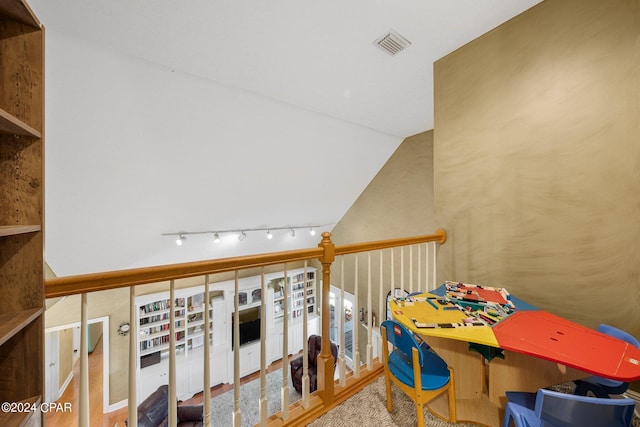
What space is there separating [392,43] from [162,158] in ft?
8.60

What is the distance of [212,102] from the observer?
249cm

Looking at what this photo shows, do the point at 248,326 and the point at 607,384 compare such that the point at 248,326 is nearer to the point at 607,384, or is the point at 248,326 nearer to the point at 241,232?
the point at 241,232

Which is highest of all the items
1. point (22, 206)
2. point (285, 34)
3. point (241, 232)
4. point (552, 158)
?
point (285, 34)

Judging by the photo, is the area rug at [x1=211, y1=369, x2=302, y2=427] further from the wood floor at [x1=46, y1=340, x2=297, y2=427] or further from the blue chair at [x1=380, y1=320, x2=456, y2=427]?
the blue chair at [x1=380, y1=320, x2=456, y2=427]

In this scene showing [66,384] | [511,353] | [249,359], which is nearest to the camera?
[511,353]

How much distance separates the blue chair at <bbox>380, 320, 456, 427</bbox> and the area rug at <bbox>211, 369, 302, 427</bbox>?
327 centimetres

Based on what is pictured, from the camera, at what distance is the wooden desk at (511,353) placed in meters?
1.05

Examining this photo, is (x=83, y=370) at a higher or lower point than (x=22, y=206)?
lower

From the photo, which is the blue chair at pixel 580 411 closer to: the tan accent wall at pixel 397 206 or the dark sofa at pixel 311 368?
the tan accent wall at pixel 397 206

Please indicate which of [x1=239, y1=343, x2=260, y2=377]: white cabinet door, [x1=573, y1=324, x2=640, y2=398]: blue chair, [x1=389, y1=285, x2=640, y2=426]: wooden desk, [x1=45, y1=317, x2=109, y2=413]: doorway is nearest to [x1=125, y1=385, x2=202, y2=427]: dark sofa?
[x1=45, y1=317, x2=109, y2=413]: doorway

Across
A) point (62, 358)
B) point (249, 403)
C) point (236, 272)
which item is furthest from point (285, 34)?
point (62, 358)

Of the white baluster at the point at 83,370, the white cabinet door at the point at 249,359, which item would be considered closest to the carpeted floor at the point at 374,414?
the white baluster at the point at 83,370

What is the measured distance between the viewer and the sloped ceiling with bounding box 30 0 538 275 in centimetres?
173

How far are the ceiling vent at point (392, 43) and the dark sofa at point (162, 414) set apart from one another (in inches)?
172
